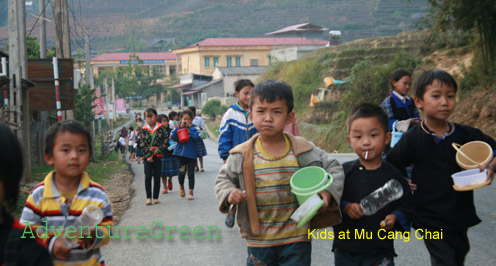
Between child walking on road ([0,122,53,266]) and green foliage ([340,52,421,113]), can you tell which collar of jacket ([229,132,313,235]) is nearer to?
child walking on road ([0,122,53,266])

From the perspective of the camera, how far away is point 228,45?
91.2 meters

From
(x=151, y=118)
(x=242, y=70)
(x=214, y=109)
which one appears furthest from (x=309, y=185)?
(x=242, y=70)

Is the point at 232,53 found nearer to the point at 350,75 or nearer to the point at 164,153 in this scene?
the point at 350,75

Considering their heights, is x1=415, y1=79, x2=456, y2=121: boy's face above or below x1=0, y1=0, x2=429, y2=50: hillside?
below

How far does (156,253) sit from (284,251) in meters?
3.14

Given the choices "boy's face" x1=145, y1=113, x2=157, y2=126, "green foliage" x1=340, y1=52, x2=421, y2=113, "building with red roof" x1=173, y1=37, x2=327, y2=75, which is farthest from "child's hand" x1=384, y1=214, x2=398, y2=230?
"building with red roof" x1=173, y1=37, x2=327, y2=75

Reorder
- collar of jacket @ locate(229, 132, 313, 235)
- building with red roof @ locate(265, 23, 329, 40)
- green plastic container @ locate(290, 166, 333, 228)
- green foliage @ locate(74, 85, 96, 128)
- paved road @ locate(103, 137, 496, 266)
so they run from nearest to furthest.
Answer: green plastic container @ locate(290, 166, 333, 228), collar of jacket @ locate(229, 132, 313, 235), paved road @ locate(103, 137, 496, 266), green foliage @ locate(74, 85, 96, 128), building with red roof @ locate(265, 23, 329, 40)

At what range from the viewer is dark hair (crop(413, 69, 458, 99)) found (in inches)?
176

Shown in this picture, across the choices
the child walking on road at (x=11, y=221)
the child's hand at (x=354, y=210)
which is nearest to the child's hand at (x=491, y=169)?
the child's hand at (x=354, y=210)

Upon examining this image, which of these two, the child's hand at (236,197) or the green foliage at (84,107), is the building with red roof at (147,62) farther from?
the child's hand at (236,197)

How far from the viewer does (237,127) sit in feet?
24.1

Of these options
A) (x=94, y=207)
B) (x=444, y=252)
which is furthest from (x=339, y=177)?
(x=94, y=207)

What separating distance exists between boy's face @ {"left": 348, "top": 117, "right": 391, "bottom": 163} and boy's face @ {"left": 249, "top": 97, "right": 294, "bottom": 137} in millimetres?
549

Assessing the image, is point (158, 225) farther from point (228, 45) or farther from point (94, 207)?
point (228, 45)
